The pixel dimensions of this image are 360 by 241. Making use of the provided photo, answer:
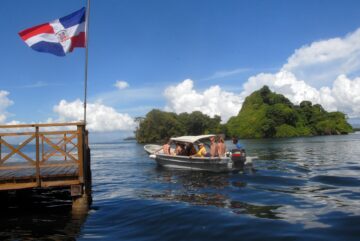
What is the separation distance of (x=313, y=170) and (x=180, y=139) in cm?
983

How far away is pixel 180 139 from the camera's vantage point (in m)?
26.7

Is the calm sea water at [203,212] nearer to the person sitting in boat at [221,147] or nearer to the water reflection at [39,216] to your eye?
the water reflection at [39,216]

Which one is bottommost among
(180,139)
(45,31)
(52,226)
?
(52,226)

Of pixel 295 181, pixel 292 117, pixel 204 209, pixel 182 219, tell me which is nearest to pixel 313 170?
pixel 295 181

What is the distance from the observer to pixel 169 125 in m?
116

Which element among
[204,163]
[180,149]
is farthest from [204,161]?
[180,149]

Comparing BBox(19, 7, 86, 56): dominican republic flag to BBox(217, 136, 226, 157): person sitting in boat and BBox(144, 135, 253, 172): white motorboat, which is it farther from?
BBox(217, 136, 226, 157): person sitting in boat

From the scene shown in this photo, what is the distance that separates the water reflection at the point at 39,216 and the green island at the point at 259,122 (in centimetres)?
9617

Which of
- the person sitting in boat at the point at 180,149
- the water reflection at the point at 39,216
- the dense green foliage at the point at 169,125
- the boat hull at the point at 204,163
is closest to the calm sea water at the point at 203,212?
the water reflection at the point at 39,216

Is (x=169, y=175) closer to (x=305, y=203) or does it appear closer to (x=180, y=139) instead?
(x=180, y=139)

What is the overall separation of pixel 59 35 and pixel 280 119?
122 m

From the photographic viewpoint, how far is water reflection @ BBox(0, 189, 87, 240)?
11.2 m

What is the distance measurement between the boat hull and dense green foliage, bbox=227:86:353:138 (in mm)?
103274

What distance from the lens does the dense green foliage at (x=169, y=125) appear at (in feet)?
375
